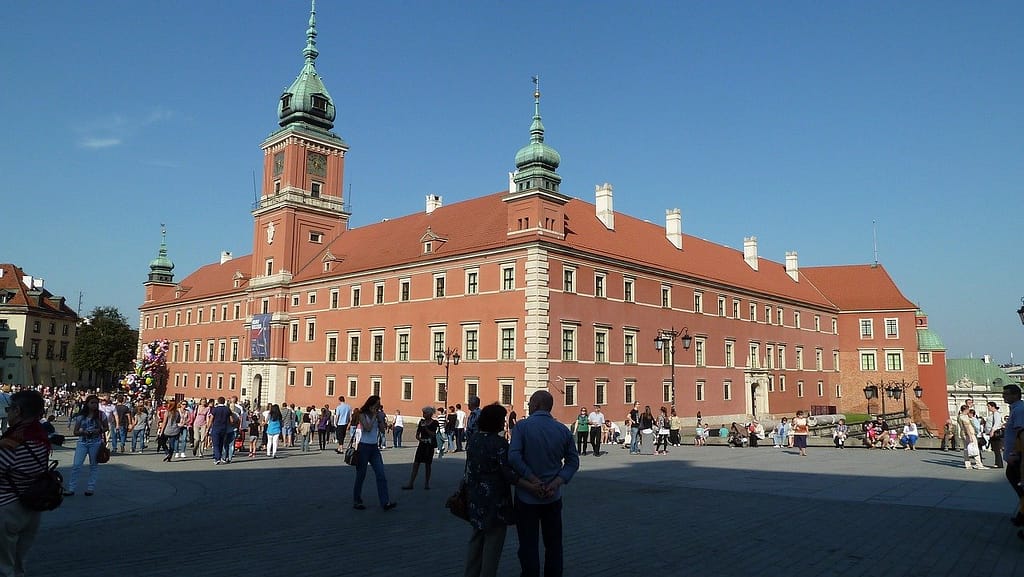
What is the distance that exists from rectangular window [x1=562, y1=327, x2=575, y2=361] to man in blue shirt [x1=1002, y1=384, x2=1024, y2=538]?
26.1 metres

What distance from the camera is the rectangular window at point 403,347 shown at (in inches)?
1654

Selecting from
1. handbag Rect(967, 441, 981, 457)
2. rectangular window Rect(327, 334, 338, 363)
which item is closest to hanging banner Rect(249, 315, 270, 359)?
rectangular window Rect(327, 334, 338, 363)

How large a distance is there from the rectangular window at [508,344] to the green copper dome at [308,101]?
29.5 m

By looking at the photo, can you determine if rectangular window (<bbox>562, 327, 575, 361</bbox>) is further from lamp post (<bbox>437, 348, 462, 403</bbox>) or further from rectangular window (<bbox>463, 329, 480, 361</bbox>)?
lamp post (<bbox>437, 348, 462, 403</bbox>)

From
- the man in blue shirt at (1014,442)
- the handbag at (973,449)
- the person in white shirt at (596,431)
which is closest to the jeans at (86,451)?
the man in blue shirt at (1014,442)

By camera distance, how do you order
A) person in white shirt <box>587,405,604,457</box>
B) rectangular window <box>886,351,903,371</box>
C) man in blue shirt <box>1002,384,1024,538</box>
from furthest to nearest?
rectangular window <box>886,351,903,371</box>, person in white shirt <box>587,405,604,457</box>, man in blue shirt <box>1002,384,1024,538</box>

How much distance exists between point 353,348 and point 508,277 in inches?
578

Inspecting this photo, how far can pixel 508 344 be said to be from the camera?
119ft

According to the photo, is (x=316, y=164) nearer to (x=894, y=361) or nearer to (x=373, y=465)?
(x=373, y=465)

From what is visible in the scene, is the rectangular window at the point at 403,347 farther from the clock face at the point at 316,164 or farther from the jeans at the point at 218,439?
the jeans at the point at 218,439

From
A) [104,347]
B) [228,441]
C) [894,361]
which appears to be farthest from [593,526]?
[104,347]

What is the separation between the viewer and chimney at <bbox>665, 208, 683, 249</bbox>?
1969 inches

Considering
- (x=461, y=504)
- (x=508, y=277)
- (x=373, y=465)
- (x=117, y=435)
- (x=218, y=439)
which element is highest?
(x=508, y=277)

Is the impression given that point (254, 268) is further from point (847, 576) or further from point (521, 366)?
point (847, 576)
